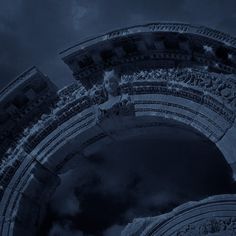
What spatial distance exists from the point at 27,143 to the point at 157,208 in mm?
2296

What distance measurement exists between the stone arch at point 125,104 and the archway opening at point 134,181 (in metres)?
0.39

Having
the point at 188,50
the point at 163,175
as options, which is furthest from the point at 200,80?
the point at 163,175

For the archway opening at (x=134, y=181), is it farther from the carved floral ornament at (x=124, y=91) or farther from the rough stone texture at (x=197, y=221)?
the rough stone texture at (x=197, y=221)

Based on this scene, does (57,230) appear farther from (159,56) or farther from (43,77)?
(159,56)

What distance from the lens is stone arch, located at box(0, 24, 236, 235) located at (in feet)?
18.8

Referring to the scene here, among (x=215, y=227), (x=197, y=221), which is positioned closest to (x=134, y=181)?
(x=197, y=221)

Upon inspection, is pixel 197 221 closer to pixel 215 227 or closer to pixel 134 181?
pixel 215 227

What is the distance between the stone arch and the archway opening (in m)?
0.39

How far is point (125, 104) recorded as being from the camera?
6.38m

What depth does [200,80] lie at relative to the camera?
5953 millimetres

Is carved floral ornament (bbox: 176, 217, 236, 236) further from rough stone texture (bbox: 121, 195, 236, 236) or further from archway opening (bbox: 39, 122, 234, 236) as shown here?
archway opening (bbox: 39, 122, 234, 236)

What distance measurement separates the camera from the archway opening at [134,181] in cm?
678

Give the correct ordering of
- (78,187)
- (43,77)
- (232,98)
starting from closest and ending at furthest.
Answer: (232,98) → (43,77) → (78,187)

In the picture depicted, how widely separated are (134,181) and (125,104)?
1.49m
